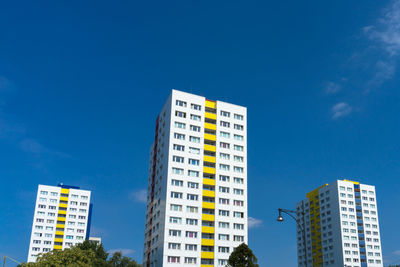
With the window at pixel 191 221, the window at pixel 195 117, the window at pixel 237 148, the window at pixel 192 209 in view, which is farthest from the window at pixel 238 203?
the window at pixel 195 117

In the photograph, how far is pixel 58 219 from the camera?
151000 millimetres

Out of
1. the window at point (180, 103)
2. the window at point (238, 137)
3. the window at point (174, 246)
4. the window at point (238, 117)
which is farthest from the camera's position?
the window at point (238, 117)

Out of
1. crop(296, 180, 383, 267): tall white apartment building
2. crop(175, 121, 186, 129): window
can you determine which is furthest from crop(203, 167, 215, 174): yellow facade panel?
crop(296, 180, 383, 267): tall white apartment building

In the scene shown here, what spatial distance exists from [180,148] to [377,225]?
9787 cm

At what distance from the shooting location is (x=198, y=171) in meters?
92.7

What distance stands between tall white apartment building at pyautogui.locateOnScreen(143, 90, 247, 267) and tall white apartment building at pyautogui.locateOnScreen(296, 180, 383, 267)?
56955mm

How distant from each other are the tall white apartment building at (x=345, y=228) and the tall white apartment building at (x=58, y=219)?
84.9m

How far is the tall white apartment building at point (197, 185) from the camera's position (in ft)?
282

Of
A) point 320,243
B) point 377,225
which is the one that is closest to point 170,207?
point 320,243

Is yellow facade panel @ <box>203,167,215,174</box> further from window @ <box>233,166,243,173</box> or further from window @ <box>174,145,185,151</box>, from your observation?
window @ <box>174,145,185,151</box>

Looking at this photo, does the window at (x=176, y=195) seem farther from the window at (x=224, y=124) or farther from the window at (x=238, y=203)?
the window at (x=224, y=124)

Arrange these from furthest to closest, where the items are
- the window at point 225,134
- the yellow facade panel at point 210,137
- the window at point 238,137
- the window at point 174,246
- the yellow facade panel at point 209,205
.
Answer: the window at point 238,137
the window at point 225,134
the yellow facade panel at point 210,137
the yellow facade panel at point 209,205
the window at point 174,246

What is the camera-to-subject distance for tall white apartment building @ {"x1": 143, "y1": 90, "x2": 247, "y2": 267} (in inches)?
3388

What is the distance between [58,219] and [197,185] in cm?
8251
